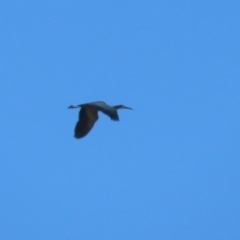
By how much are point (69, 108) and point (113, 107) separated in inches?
63.9

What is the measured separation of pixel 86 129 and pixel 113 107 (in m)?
3.13

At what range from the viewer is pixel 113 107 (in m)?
32.1

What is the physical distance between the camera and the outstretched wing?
34750 millimetres

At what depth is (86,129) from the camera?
115ft

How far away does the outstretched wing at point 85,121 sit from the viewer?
34.8 metres

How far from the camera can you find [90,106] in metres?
33.5

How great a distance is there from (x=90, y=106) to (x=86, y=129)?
1.70m

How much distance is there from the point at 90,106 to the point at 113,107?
1.63 m

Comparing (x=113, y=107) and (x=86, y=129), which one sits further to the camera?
(x=86, y=129)

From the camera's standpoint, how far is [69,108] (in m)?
32.3

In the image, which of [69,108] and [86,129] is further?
[86,129]

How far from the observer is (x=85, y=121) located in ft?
114

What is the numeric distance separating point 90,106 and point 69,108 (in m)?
1.37
